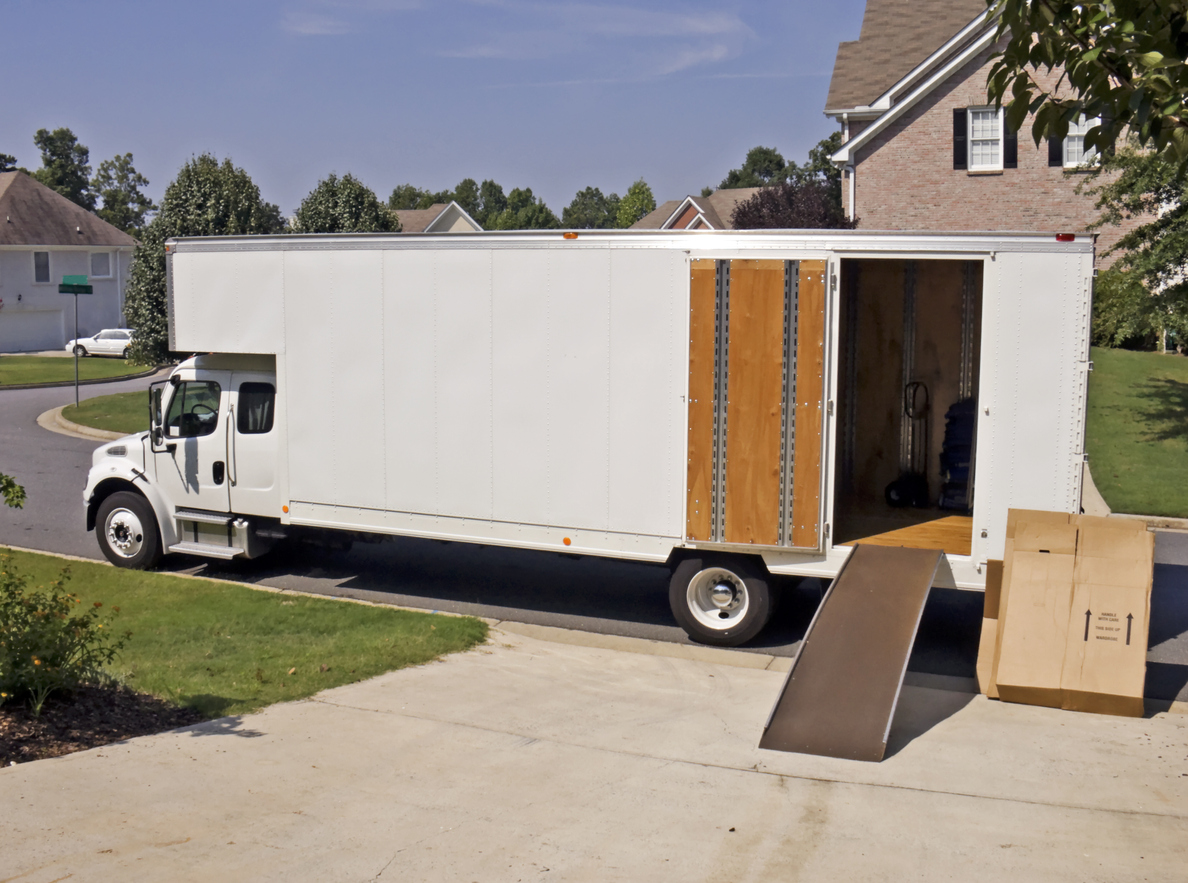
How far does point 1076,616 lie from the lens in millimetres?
8172

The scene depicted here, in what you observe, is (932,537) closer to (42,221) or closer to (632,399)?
(632,399)

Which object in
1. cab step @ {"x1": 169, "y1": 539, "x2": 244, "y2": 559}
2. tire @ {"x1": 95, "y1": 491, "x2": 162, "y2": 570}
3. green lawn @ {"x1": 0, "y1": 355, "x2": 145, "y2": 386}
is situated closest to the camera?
cab step @ {"x1": 169, "y1": 539, "x2": 244, "y2": 559}

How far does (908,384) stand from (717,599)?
379 centimetres

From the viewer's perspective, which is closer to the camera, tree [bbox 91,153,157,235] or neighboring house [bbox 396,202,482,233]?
neighboring house [bbox 396,202,482,233]

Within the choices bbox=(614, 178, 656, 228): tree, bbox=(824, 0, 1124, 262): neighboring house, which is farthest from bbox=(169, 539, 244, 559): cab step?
bbox=(614, 178, 656, 228): tree

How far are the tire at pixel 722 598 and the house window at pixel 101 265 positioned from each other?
5763 cm

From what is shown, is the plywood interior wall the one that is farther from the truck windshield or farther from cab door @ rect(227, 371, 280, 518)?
the truck windshield

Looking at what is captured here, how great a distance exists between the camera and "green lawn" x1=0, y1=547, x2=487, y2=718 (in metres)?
8.20

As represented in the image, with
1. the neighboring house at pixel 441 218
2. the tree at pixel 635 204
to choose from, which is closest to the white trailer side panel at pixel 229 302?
the neighboring house at pixel 441 218

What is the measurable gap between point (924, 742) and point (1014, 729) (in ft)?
2.48

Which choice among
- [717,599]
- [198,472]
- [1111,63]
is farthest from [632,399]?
[198,472]

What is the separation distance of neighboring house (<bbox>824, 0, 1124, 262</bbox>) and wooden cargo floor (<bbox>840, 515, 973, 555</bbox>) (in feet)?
64.5

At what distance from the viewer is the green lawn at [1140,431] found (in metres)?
17.2

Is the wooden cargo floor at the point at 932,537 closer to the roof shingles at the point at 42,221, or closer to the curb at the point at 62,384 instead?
the curb at the point at 62,384
